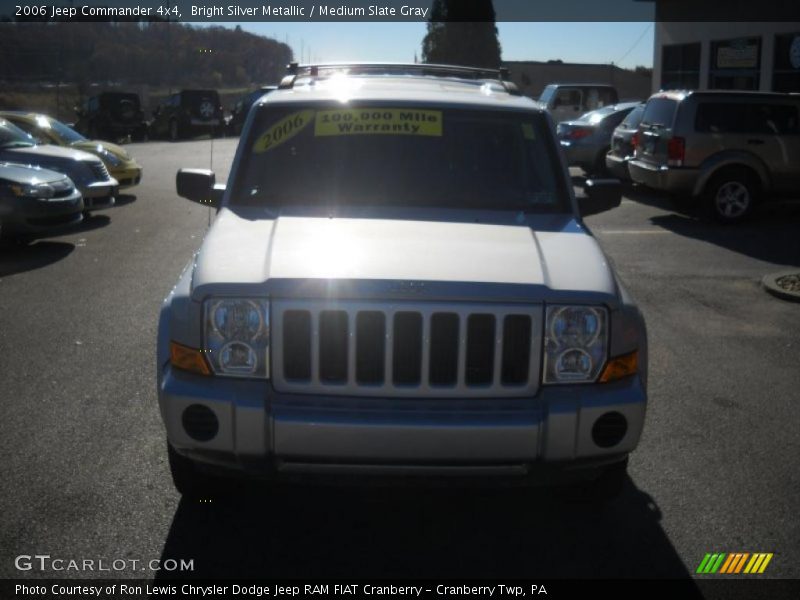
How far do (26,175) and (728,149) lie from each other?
9.60m

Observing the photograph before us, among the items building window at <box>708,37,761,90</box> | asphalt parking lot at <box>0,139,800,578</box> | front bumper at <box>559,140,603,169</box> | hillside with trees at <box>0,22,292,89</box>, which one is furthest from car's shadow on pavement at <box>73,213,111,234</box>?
hillside with trees at <box>0,22,292,89</box>

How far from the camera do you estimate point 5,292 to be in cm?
980

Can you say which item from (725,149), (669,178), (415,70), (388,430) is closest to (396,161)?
(388,430)

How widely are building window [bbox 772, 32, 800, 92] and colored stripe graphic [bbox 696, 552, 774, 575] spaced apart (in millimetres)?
21268

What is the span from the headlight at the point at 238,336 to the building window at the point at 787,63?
22.0 meters

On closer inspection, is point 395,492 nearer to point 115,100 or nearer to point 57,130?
point 57,130

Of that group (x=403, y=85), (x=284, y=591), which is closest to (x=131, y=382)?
(x=403, y=85)

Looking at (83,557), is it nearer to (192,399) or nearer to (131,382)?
(192,399)

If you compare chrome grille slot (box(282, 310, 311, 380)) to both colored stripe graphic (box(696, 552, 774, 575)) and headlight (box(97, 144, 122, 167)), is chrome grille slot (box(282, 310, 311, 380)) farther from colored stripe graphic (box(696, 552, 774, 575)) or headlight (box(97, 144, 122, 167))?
headlight (box(97, 144, 122, 167))

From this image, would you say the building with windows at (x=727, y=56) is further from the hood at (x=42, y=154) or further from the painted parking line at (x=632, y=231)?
the hood at (x=42, y=154)

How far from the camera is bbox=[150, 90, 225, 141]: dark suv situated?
37969mm

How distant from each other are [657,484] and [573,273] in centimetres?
141

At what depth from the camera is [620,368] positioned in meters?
4.15

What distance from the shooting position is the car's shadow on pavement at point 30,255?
11.2 m
